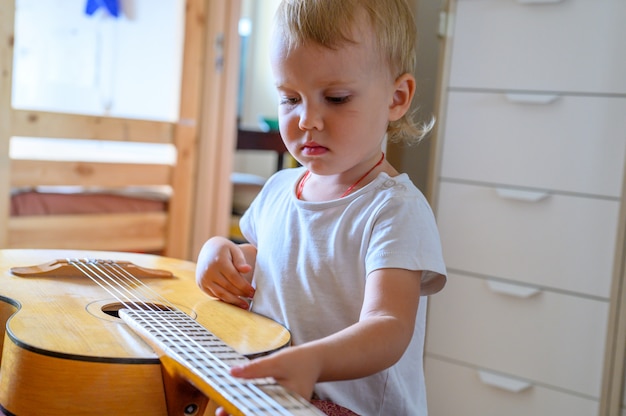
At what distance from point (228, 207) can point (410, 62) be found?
2.13 m

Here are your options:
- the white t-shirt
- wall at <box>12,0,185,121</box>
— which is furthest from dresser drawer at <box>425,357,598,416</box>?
wall at <box>12,0,185,121</box>

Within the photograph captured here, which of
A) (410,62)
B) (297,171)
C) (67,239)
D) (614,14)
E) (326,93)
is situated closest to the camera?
(326,93)

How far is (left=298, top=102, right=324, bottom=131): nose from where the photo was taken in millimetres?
802

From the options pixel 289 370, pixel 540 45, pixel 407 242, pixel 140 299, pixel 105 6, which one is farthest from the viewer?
pixel 105 6

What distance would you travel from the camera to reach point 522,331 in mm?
1685

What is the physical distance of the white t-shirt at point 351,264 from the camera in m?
0.78

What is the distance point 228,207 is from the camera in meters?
2.98

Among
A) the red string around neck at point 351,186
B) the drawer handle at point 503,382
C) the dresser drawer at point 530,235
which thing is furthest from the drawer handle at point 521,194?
the red string around neck at point 351,186

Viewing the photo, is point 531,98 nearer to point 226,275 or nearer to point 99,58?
point 226,275

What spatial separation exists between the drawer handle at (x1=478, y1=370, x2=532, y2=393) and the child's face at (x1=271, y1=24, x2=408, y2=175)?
1.02m

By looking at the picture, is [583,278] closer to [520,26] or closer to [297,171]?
[520,26]

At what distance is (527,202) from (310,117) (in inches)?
39.3

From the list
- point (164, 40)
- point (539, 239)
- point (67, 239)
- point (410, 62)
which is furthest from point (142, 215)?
point (410, 62)

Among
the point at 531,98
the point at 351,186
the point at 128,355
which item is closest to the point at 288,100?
the point at 351,186
